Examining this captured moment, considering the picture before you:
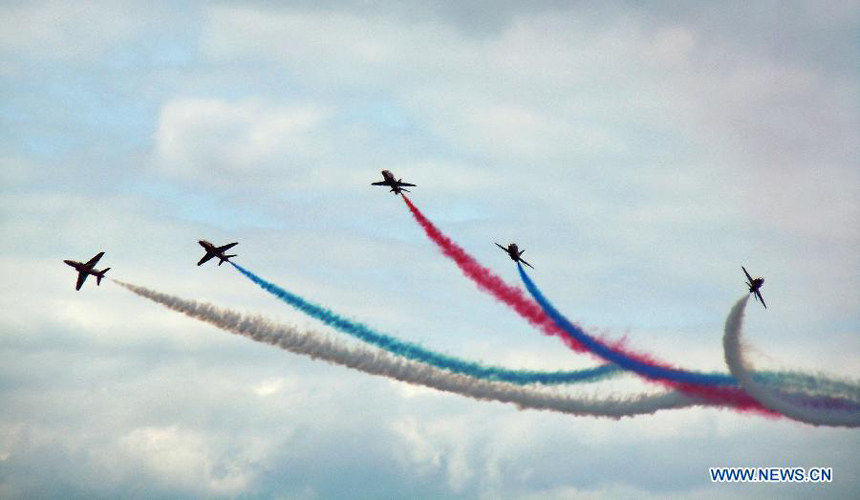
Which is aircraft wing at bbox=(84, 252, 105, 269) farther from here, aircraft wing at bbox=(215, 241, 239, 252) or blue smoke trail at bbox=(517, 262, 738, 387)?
blue smoke trail at bbox=(517, 262, 738, 387)

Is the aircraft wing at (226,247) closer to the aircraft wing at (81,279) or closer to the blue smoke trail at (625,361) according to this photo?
the aircraft wing at (81,279)

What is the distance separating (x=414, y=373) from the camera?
13525 centimetres

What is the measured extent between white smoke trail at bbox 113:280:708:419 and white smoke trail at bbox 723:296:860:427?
23.9ft

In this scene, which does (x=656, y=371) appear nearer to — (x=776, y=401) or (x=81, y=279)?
(x=776, y=401)

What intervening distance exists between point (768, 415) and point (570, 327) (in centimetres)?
2248

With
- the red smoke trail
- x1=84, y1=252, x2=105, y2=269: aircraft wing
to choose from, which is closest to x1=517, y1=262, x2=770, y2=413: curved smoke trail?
the red smoke trail

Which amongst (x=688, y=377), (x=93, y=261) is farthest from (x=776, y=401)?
(x=93, y=261)

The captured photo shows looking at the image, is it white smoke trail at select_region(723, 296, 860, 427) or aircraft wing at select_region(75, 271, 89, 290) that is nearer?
white smoke trail at select_region(723, 296, 860, 427)

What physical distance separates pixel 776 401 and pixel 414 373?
37.6 metres

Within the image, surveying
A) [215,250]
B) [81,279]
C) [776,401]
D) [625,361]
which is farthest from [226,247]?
[776,401]

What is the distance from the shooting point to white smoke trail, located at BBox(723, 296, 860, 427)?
418 ft

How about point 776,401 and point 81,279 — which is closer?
point 776,401

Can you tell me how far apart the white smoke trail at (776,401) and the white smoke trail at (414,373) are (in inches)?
287

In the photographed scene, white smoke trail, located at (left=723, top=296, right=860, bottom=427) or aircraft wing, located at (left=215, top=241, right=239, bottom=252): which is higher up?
aircraft wing, located at (left=215, top=241, right=239, bottom=252)
